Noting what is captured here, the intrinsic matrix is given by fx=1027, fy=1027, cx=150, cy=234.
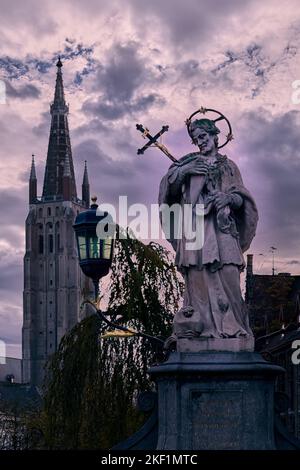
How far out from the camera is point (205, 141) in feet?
46.3

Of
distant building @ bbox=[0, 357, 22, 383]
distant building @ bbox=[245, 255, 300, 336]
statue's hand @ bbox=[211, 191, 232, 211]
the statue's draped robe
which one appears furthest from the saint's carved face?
distant building @ bbox=[0, 357, 22, 383]

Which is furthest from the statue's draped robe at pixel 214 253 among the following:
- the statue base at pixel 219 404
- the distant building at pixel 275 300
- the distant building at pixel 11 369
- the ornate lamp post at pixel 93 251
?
the distant building at pixel 11 369

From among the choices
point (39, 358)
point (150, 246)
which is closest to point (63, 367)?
point (150, 246)

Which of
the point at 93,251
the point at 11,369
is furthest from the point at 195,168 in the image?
the point at 11,369

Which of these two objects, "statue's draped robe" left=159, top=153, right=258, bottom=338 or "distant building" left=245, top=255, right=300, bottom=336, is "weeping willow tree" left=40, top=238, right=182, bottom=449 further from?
"distant building" left=245, top=255, right=300, bottom=336

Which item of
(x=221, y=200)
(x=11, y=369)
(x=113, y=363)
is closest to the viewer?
(x=221, y=200)

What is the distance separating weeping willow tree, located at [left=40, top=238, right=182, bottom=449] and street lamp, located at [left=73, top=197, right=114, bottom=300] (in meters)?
10.0

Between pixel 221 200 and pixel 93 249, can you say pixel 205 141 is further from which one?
pixel 93 249

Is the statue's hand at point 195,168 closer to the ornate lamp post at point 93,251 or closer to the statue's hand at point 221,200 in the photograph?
the statue's hand at point 221,200

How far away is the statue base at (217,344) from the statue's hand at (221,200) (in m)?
1.77

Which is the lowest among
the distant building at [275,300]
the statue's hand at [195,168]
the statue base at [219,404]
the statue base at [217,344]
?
the statue base at [219,404]

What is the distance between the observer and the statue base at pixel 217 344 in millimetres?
12977

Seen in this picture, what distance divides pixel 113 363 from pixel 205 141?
1480 cm
